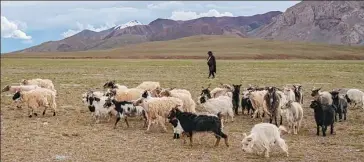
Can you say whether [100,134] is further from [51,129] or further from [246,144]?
[246,144]

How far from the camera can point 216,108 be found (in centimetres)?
1481

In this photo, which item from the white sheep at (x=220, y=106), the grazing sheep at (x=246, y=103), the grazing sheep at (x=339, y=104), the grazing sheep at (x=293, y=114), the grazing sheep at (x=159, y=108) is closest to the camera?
the grazing sheep at (x=293, y=114)

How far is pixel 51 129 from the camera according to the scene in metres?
13.7

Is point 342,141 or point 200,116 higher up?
point 200,116

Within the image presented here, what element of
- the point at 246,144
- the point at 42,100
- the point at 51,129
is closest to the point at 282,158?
the point at 246,144

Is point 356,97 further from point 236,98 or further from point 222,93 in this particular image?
point 222,93

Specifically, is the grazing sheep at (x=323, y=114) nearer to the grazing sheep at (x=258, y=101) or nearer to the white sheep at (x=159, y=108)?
the grazing sheep at (x=258, y=101)

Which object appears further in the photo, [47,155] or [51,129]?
[51,129]

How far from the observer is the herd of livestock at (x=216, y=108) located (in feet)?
36.3

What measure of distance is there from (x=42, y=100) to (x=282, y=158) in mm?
9110

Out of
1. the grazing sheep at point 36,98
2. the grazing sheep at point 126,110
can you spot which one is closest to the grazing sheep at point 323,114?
the grazing sheep at point 126,110

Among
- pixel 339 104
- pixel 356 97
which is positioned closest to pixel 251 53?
pixel 356 97

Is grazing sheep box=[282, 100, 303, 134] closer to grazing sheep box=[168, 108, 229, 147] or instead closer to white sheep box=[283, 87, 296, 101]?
grazing sheep box=[168, 108, 229, 147]

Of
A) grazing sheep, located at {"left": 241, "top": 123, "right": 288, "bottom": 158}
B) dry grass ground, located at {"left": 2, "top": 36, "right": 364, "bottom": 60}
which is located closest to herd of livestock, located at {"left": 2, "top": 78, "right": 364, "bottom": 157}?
grazing sheep, located at {"left": 241, "top": 123, "right": 288, "bottom": 158}
